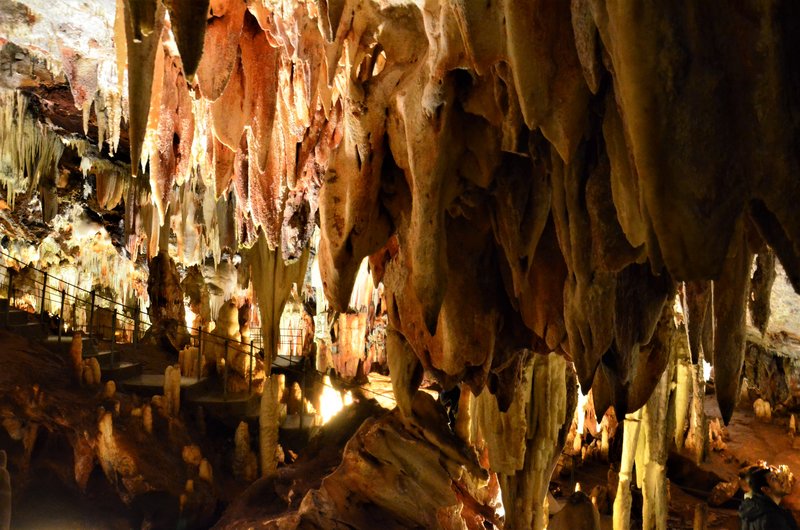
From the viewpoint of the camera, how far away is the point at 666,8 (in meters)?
1.20

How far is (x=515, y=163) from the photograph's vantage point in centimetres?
269

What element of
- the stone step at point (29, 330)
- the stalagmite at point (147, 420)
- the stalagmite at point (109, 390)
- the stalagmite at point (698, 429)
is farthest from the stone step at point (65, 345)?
the stalagmite at point (698, 429)

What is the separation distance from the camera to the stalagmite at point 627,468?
561 cm

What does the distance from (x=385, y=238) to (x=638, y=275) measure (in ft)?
3.97

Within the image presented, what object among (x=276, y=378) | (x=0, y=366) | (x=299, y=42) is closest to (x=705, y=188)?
(x=299, y=42)

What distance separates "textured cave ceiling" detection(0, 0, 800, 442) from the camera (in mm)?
1229

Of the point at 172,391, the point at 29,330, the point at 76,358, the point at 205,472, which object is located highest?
the point at 29,330

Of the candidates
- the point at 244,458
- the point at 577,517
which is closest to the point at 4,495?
the point at 244,458

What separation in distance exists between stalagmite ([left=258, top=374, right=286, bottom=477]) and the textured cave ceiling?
126 inches

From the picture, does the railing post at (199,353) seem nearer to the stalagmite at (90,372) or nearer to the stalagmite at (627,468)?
the stalagmite at (90,372)

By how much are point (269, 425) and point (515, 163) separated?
18.8 ft

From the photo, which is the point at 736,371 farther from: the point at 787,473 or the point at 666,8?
the point at 787,473

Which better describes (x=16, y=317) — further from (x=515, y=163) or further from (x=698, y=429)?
(x=698, y=429)

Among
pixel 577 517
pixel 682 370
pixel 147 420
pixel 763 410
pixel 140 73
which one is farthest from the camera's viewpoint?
pixel 763 410
